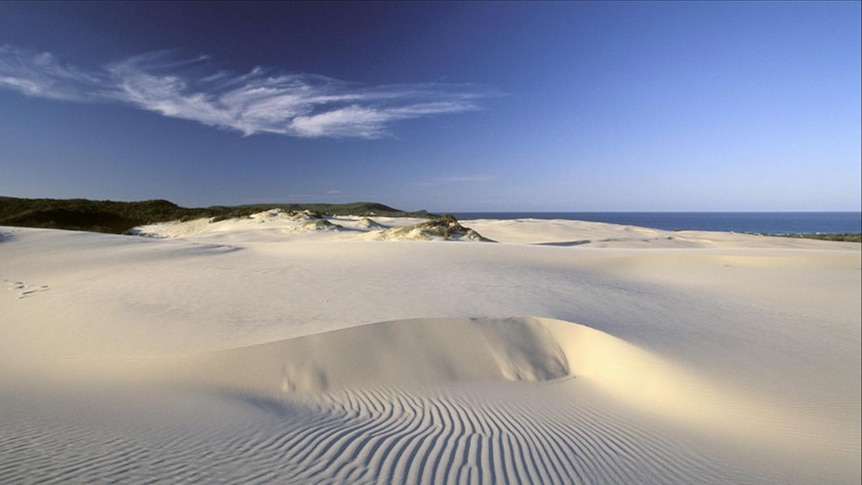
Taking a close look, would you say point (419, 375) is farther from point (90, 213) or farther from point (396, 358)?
point (90, 213)

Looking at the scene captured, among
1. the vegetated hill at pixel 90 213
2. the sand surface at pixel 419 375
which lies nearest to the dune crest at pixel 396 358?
the sand surface at pixel 419 375

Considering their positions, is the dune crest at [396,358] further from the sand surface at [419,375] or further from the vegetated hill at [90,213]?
the vegetated hill at [90,213]

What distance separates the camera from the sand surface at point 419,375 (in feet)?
11.0

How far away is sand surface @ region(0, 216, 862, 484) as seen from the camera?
3363 mm

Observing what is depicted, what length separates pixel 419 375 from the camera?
18.3 ft

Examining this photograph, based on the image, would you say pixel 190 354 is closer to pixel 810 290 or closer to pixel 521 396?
pixel 521 396

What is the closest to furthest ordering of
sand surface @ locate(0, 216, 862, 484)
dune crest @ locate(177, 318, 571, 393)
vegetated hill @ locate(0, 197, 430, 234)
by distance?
sand surface @ locate(0, 216, 862, 484), dune crest @ locate(177, 318, 571, 393), vegetated hill @ locate(0, 197, 430, 234)

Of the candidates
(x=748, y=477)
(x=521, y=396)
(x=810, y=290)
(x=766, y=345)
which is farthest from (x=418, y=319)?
(x=810, y=290)

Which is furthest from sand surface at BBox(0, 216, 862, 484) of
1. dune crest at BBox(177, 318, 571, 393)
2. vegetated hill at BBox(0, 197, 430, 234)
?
vegetated hill at BBox(0, 197, 430, 234)

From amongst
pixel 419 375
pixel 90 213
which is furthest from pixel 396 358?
pixel 90 213

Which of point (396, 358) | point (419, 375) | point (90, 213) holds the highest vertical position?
point (90, 213)

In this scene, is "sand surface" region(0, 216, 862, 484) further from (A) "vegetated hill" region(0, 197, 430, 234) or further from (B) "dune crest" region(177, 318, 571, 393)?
(A) "vegetated hill" region(0, 197, 430, 234)

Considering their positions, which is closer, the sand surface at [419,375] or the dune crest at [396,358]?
the sand surface at [419,375]

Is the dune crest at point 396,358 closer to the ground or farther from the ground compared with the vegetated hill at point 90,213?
closer to the ground
